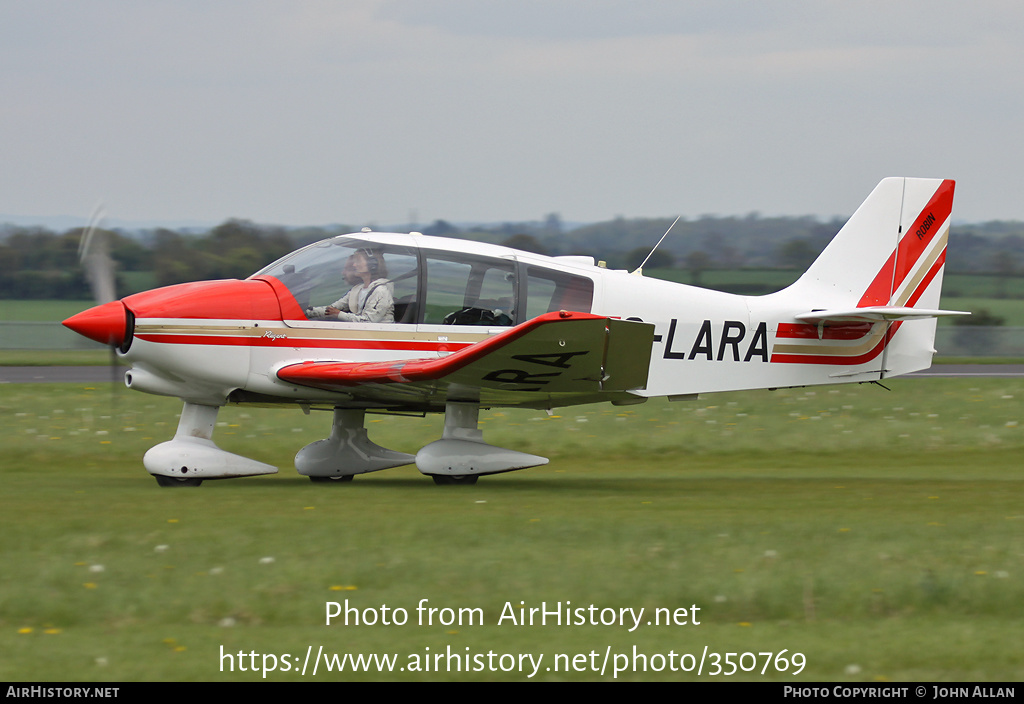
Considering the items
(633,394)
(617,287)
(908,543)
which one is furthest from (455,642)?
(617,287)

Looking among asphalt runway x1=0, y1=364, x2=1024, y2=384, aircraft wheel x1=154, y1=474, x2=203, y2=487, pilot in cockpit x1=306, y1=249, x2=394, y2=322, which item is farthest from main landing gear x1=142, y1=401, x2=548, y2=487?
asphalt runway x1=0, y1=364, x2=1024, y2=384

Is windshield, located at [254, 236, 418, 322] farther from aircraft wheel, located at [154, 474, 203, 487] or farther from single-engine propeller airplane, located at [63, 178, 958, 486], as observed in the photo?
aircraft wheel, located at [154, 474, 203, 487]

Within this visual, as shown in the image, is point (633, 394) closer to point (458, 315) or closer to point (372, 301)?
→ point (458, 315)

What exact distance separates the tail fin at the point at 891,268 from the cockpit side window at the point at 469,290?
3.09m

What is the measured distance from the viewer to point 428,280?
33.1ft

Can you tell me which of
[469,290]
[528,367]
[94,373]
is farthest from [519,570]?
[94,373]

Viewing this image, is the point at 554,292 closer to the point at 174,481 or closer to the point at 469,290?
the point at 469,290

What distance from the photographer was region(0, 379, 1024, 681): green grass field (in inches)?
199

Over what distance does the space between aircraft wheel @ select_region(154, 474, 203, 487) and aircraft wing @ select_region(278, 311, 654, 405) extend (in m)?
1.22

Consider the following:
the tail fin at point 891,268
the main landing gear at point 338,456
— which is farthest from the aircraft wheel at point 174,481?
the tail fin at point 891,268

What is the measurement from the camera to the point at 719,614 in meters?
5.76

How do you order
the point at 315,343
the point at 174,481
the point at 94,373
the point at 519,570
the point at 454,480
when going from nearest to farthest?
the point at 519,570
the point at 174,481
the point at 315,343
the point at 454,480
the point at 94,373

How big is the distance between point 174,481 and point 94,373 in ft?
42.9
